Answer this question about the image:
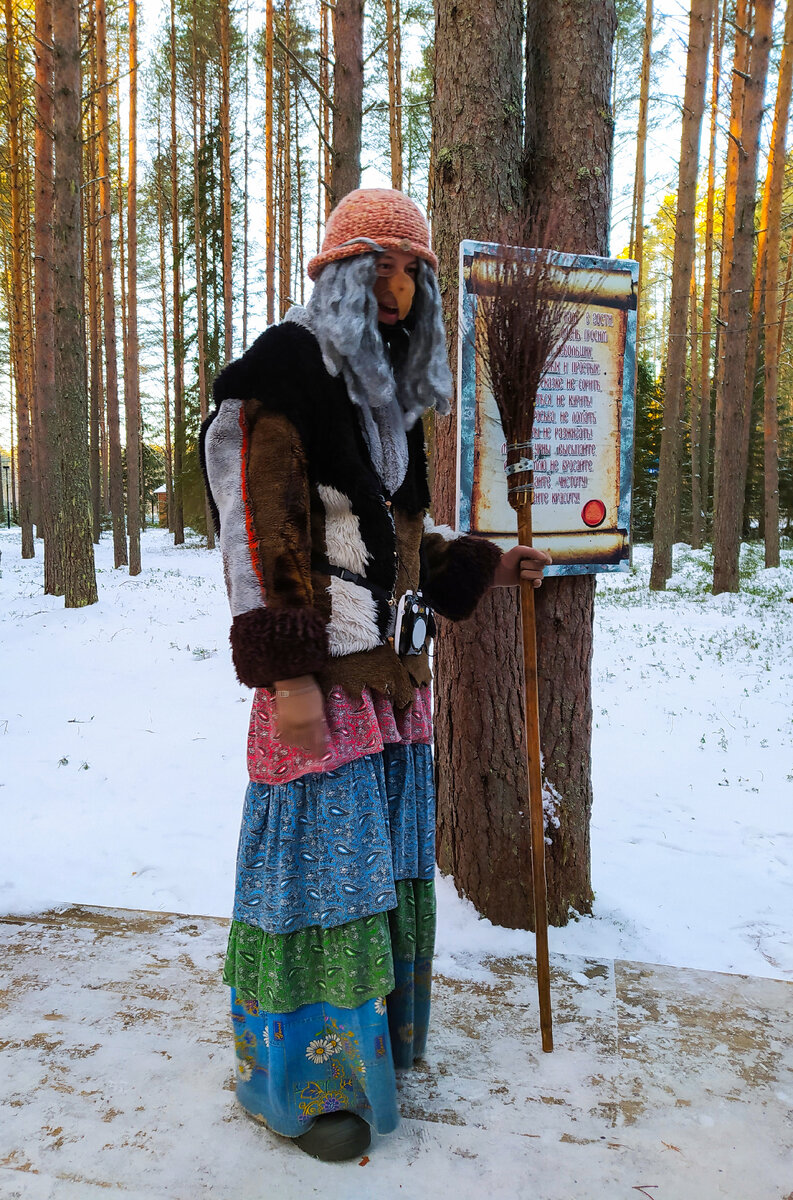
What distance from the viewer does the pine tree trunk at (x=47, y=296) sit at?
10.0 metres

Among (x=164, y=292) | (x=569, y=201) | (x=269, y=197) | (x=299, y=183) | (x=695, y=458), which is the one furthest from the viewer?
(x=164, y=292)

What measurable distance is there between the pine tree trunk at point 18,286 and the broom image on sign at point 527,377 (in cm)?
1377

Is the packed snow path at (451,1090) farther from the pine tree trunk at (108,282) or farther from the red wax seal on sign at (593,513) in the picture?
the pine tree trunk at (108,282)

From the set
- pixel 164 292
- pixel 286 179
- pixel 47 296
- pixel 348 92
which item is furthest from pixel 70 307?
pixel 164 292

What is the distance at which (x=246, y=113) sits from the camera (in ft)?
61.8

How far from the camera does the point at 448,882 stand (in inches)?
122

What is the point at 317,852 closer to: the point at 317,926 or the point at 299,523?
the point at 317,926

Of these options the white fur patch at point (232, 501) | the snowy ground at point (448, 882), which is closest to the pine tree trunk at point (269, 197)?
the snowy ground at point (448, 882)

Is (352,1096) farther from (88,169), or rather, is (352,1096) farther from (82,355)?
(88,169)

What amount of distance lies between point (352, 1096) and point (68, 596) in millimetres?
8673

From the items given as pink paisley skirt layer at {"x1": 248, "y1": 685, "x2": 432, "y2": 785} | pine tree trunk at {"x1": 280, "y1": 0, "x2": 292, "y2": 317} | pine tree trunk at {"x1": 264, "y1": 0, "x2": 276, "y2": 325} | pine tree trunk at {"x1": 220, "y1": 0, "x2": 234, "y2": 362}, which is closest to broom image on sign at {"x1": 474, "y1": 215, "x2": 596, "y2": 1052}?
pink paisley skirt layer at {"x1": 248, "y1": 685, "x2": 432, "y2": 785}

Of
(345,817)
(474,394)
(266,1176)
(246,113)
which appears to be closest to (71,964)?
(266,1176)

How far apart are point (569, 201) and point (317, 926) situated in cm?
241

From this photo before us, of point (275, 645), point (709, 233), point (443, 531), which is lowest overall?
point (275, 645)
